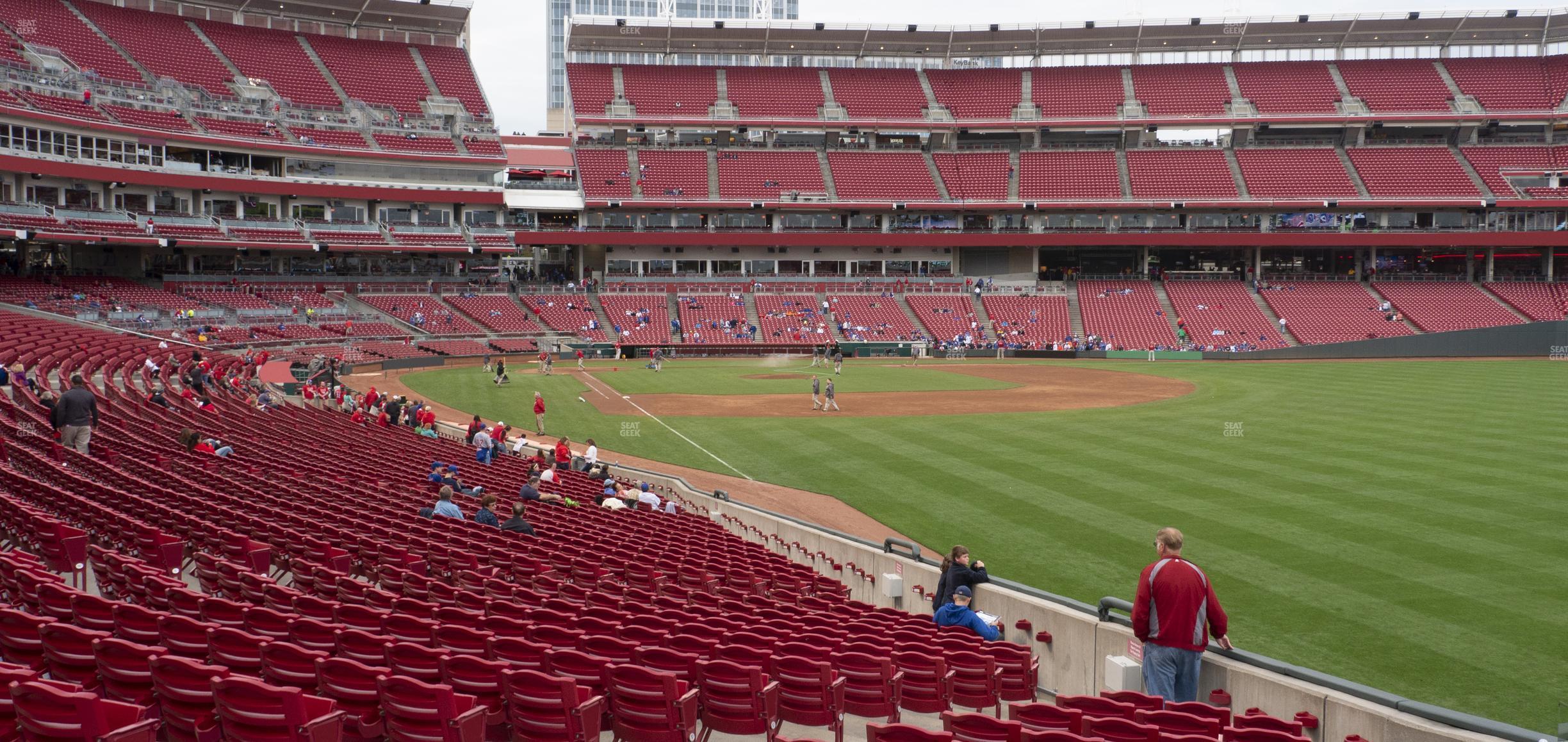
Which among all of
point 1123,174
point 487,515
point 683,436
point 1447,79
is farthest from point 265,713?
point 1447,79

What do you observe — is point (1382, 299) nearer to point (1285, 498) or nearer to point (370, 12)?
point (1285, 498)

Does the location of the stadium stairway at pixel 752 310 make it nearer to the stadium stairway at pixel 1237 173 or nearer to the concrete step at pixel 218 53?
the stadium stairway at pixel 1237 173

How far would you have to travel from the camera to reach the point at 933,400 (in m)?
41.6

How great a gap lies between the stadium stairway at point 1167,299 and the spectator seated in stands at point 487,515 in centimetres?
6110

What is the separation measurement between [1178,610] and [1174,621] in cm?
9

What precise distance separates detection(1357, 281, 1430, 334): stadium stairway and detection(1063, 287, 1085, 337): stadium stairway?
19.6m

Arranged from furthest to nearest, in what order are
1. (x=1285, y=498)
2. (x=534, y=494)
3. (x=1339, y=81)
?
(x=1339, y=81)
(x=1285, y=498)
(x=534, y=494)

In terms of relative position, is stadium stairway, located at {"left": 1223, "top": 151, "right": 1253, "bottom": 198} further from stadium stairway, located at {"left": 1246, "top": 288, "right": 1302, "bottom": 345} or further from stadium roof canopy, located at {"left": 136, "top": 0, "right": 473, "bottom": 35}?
stadium roof canopy, located at {"left": 136, "top": 0, "right": 473, "bottom": 35}

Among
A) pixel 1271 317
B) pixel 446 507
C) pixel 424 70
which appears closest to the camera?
pixel 446 507

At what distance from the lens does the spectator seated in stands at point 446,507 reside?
569 inches

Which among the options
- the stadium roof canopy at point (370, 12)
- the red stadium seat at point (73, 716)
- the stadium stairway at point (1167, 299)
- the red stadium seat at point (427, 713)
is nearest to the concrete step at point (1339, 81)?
the stadium stairway at point (1167, 299)

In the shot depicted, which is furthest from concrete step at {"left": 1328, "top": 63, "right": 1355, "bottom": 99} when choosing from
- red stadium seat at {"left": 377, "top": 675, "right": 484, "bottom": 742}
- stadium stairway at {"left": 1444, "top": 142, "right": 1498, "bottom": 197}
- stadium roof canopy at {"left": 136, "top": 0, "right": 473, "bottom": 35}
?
red stadium seat at {"left": 377, "top": 675, "right": 484, "bottom": 742}

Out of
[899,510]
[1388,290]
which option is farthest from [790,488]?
[1388,290]

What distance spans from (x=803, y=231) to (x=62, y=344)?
51764 millimetres
